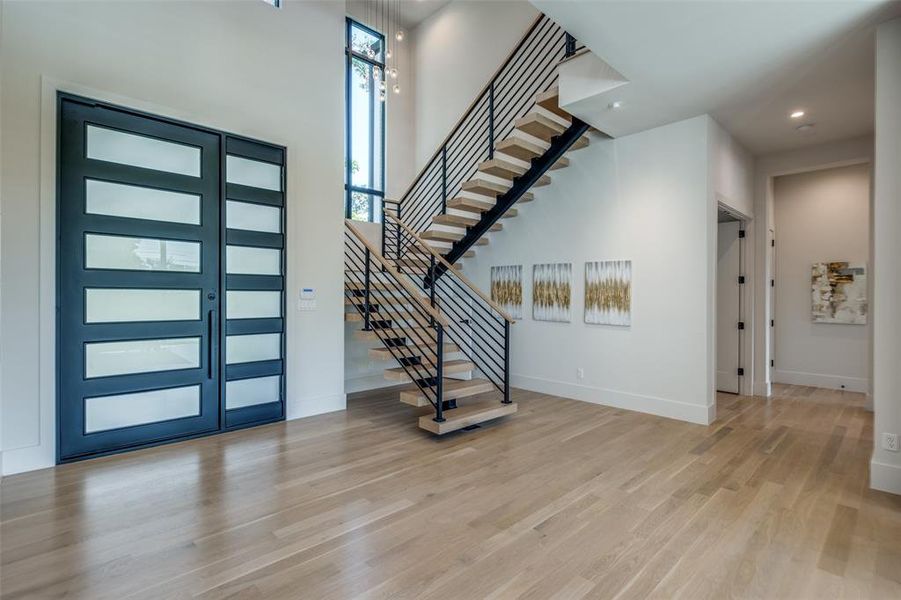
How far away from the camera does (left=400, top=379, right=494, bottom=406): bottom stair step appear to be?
14.0 ft

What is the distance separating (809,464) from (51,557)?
5.29m

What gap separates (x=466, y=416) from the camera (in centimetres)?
429

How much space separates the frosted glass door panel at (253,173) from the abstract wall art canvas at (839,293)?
762 centimetres

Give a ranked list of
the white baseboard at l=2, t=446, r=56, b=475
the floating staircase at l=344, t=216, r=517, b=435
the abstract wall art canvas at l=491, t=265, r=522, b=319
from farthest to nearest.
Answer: the abstract wall art canvas at l=491, t=265, r=522, b=319 < the floating staircase at l=344, t=216, r=517, b=435 < the white baseboard at l=2, t=446, r=56, b=475

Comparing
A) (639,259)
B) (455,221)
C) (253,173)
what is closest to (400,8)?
(455,221)

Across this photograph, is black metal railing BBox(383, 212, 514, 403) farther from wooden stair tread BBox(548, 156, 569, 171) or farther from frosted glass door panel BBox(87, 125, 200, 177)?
frosted glass door panel BBox(87, 125, 200, 177)

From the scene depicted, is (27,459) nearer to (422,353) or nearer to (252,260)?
(252,260)

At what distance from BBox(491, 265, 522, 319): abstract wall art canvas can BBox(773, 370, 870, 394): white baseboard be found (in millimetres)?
4296

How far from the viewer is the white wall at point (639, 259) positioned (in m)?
4.68

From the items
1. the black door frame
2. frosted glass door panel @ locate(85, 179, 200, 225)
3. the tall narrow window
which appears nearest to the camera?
the black door frame

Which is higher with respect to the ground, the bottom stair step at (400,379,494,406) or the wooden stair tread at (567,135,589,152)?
the wooden stair tread at (567,135,589,152)

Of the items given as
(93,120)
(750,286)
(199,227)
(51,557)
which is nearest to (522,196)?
(750,286)

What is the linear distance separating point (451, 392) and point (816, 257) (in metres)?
6.07

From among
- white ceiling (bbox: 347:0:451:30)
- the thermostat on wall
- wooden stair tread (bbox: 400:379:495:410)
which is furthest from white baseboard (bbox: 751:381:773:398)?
white ceiling (bbox: 347:0:451:30)
